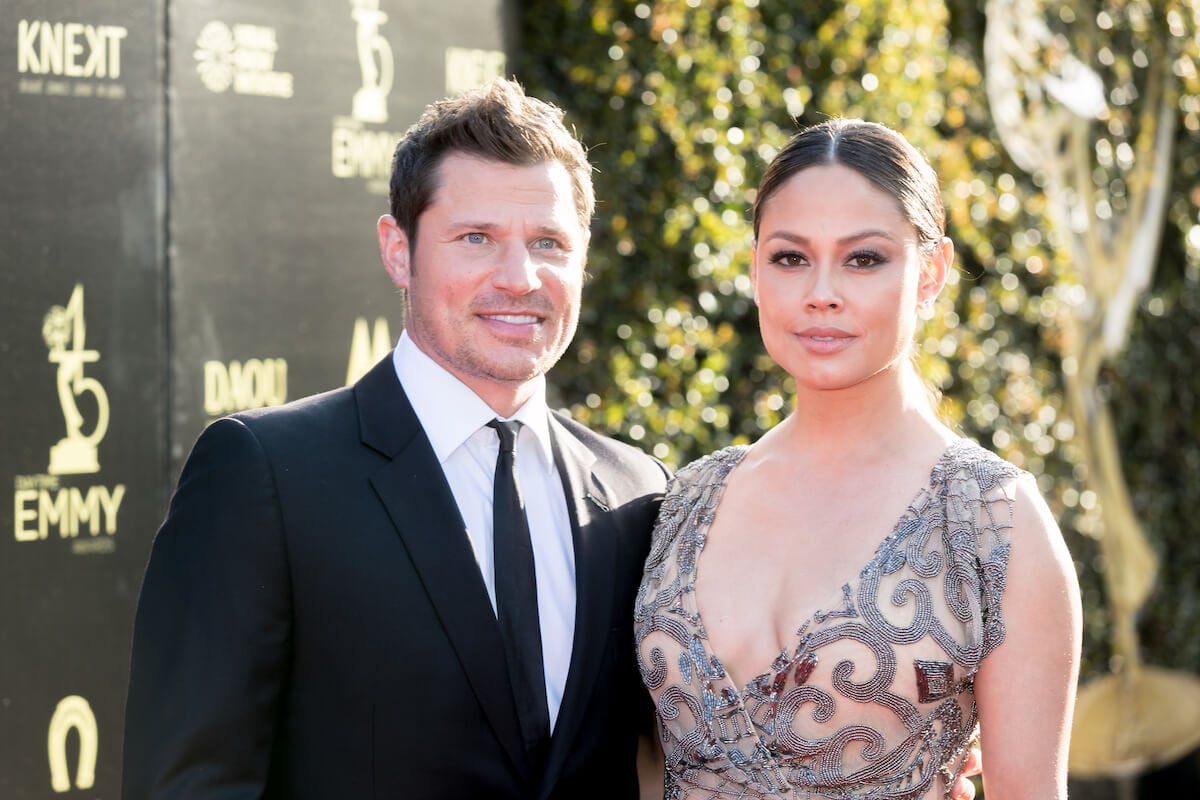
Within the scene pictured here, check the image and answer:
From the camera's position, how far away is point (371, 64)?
11.7 feet

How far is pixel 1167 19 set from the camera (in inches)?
253

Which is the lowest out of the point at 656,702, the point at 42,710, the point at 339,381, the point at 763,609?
the point at 42,710

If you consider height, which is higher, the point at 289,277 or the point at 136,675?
the point at 289,277

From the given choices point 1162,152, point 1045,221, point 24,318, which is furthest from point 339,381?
point 1162,152

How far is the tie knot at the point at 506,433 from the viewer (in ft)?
7.50

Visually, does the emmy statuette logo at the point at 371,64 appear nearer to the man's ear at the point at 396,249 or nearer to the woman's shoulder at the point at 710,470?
the man's ear at the point at 396,249

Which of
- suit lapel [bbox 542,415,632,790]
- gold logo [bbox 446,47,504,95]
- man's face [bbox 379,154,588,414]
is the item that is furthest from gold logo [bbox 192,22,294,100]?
suit lapel [bbox 542,415,632,790]

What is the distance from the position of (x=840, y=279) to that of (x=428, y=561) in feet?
2.56

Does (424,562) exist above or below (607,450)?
below

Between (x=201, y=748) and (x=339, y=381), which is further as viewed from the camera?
(x=339, y=381)

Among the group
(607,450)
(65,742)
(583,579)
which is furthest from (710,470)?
(65,742)

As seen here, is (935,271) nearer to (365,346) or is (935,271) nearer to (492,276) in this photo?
(492,276)

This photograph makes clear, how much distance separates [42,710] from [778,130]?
2.62m

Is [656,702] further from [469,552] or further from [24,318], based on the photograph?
[24,318]
